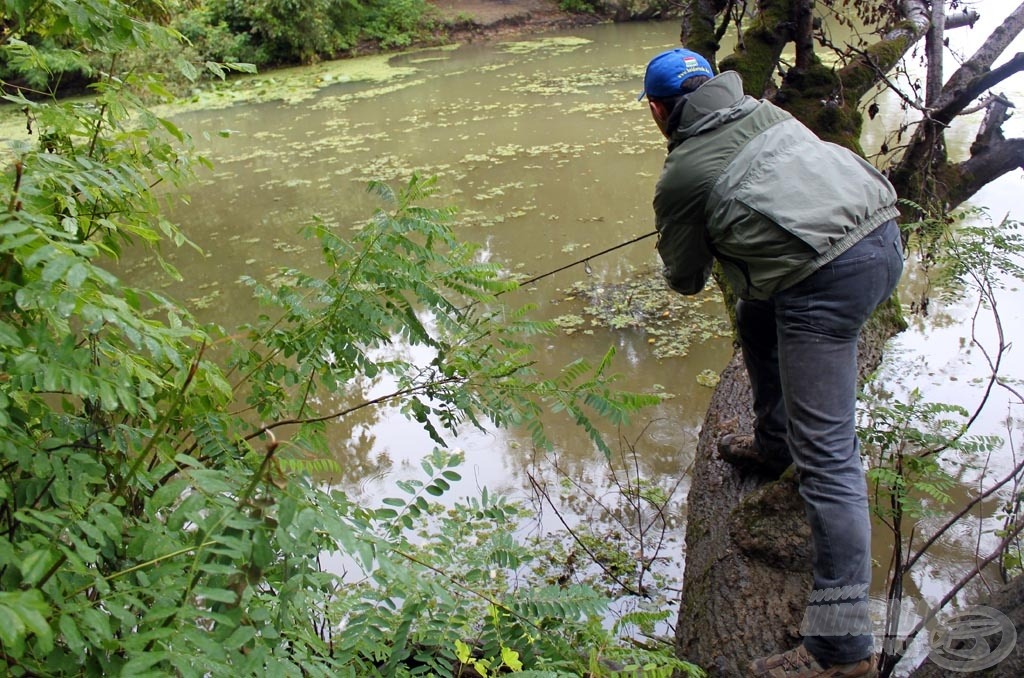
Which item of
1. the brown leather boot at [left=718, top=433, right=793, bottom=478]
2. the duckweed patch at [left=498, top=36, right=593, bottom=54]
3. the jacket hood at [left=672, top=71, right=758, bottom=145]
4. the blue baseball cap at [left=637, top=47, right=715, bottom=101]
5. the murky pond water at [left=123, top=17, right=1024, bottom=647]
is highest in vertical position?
the blue baseball cap at [left=637, top=47, right=715, bottom=101]

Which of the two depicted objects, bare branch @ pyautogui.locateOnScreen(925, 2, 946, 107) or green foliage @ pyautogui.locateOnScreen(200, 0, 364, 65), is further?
green foliage @ pyautogui.locateOnScreen(200, 0, 364, 65)

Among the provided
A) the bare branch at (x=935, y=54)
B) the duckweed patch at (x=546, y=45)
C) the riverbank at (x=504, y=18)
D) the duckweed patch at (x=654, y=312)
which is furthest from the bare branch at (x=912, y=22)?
the riverbank at (x=504, y=18)

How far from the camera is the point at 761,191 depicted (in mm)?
1879

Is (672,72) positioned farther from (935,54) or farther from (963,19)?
(963,19)

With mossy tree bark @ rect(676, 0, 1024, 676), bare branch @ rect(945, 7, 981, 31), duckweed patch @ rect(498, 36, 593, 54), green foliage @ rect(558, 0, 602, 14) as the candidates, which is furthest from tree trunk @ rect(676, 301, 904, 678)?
green foliage @ rect(558, 0, 602, 14)

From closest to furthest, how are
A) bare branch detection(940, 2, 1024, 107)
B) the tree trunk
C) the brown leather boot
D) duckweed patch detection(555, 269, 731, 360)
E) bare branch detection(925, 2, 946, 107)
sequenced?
1. the tree trunk
2. the brown leather boot
3. bare branch detection(940, 2, 1024, 107)
4. bare branch detection(925, 2, 946, 107)
5. duckweed patch detection(555, 269, 731, 360)

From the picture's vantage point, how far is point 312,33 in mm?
18000

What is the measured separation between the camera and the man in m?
1.87

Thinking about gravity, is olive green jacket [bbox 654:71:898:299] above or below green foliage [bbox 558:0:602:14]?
above

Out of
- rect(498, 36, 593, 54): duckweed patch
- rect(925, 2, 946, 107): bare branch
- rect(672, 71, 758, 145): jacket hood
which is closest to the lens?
rect(672, 71, 758, 145): jacket hood

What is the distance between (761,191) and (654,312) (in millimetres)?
3498

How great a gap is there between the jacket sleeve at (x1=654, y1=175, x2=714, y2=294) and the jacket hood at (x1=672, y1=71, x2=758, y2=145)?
16 centimetres

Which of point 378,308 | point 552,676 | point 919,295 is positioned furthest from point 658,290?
point 552,676

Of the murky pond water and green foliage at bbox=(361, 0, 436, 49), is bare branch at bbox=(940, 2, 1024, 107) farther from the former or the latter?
green foliage at bbox=(361, 0, 436, 49)
